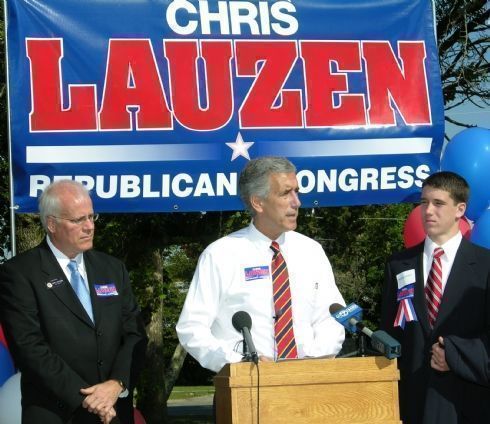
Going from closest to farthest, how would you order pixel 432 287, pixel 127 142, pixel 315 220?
pixel 432 287 < pixel 127 142 < pixel 315 220

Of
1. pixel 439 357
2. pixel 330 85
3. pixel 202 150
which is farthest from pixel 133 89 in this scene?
pixel 439 357

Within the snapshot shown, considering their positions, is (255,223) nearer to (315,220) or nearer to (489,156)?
(489,156)

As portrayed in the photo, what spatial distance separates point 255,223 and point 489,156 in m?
3.04

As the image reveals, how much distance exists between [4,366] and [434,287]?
11.5ft

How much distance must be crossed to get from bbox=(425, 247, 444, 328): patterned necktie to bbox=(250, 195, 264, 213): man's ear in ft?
3.50

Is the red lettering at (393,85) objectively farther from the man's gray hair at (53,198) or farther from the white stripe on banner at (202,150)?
the man's gray hair at (53,198)

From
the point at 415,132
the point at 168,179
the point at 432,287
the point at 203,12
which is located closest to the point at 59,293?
the point at 432,287

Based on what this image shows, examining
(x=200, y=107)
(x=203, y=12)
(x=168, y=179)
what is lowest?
(x=168, y=179)

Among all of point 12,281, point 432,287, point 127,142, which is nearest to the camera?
point 12,281

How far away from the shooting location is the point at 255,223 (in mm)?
5020

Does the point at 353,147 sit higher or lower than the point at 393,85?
lower

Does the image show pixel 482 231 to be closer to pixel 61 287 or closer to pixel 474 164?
pixel 474 164

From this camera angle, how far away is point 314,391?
13.1 feet

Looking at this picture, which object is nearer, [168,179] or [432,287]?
[432,287]
